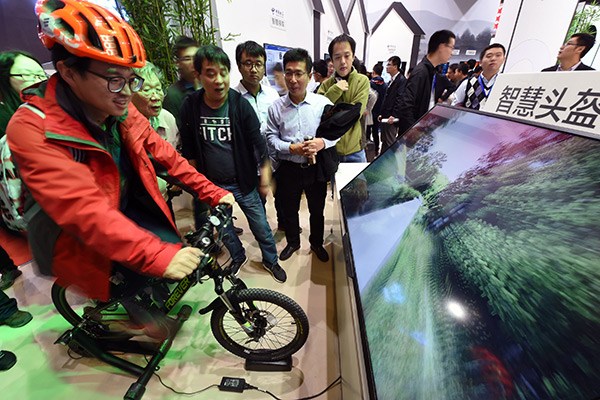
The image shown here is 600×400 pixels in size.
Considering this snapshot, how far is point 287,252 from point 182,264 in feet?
5.78

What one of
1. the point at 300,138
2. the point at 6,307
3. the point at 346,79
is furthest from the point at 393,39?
the point at 6,307

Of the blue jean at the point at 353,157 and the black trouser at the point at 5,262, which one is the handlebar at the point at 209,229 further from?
the black trouser at the point at 5,262

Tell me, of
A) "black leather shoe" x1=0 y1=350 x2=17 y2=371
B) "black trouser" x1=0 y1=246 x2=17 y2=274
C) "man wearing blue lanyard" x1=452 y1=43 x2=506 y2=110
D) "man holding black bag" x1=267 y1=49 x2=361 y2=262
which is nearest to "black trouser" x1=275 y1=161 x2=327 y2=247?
"man holding black bag" x1=267 y1=49 x2=361 y2=262

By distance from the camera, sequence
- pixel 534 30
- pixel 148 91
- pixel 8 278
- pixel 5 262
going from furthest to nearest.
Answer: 1. pixel 534 30
2. pixel 8 278
3. pixel 5 262
4. pixel 148 91

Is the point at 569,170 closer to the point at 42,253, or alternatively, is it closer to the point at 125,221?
the point at 125,221

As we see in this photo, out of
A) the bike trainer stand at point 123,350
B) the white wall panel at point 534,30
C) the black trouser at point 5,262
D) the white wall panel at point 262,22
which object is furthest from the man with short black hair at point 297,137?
the white wall panel at point 534,30

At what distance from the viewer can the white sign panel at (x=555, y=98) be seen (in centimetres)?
101

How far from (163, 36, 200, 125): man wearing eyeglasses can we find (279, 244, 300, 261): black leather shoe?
5.51 ft

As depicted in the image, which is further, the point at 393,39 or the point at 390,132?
the point at 393,39

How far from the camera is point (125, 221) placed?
99cm

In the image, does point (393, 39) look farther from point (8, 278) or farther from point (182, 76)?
point (8, 278)

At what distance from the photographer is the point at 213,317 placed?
1.57 m

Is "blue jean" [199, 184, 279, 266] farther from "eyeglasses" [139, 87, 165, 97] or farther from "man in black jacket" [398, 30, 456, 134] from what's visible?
"man in black jacket" [398, 30, 456, 134]

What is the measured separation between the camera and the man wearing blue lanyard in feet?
9.09
